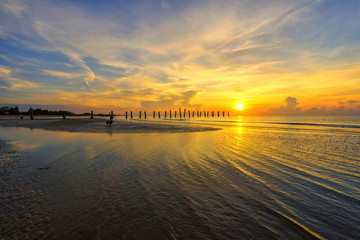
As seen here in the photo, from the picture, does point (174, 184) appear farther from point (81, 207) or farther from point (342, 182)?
point (342, 182)

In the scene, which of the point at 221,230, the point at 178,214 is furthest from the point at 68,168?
the point at 221,230

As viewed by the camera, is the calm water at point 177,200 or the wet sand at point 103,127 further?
the wet sand at point 103,127

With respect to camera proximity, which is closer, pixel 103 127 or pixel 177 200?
pixel 177 200

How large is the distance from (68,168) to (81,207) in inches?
164

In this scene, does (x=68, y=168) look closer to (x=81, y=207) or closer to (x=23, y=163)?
(x=23, y=163)

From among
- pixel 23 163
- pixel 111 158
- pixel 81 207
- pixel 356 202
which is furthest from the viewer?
pixel 111 158

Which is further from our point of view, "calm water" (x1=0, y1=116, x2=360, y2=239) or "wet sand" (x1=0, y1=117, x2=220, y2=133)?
"wet sand" (x1=0, y1=117, x2=220, y2=133)

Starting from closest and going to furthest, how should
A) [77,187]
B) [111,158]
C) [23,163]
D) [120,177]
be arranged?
[77,187], [120,177], [23,163], [111,158]

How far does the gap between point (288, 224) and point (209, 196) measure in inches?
81.7

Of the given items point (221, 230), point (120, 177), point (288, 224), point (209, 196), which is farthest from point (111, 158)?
point (288, 224)

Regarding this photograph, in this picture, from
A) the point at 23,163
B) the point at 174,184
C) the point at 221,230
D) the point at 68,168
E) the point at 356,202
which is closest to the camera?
the point at 221,230

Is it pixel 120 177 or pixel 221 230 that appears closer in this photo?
pixel 221 230

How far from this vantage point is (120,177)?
673 centimetres

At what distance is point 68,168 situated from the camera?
304 inches
